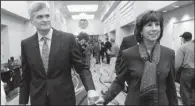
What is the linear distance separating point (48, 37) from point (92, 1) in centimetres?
1534

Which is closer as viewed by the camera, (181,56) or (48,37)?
(48,37)

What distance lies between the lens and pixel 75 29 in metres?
29.8

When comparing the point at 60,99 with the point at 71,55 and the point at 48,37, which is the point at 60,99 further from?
the point at 48,37

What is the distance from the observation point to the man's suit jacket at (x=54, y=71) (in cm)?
170

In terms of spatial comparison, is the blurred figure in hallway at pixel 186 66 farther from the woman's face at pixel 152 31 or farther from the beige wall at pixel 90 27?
the beige wall at pixel 90 27

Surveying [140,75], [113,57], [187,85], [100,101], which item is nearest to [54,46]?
[100,101]

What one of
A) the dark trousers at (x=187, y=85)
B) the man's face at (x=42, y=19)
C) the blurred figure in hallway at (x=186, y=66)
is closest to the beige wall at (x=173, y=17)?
the blurred figure in hallway at (x=186, y=66)

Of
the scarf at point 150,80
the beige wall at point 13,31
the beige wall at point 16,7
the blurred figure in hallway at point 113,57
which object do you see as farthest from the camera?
the beige wall at point 13,31

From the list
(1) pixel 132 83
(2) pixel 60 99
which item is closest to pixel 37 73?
(2) pixel 60 99

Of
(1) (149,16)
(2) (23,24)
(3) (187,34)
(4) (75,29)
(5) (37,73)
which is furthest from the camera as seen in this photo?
(4) (75,29)

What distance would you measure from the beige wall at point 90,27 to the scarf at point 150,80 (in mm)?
28305

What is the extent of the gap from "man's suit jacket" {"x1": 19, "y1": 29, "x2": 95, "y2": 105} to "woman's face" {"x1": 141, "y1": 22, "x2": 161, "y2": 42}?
0.62 m

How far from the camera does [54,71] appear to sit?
1.70 metres

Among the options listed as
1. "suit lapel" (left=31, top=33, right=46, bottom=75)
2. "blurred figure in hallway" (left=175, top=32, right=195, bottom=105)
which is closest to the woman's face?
"suit lapel" (left=31, top=33, right=46, bottom=75)
